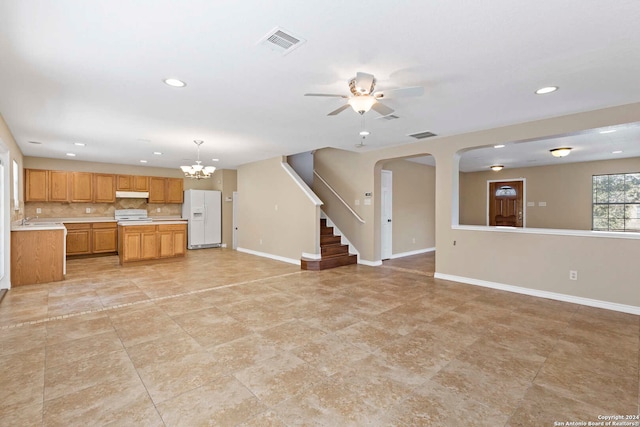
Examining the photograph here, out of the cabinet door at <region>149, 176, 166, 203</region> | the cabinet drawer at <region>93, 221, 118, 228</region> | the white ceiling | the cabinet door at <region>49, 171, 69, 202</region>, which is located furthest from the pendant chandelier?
the cabinet door at <region>49, 171, 69, 202</region>

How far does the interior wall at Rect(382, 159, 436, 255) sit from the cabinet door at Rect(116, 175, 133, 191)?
22.5 feet

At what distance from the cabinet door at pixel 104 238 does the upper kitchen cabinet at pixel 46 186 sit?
3.33ft

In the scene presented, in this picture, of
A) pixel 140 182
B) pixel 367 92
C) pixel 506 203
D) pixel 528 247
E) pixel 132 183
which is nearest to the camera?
pixel 367 92

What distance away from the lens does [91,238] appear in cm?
779

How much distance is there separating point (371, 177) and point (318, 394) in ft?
16.5

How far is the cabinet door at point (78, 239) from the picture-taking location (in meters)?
7.49

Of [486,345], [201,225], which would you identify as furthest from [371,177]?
[201,225]

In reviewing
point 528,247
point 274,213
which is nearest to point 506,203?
point 528,247

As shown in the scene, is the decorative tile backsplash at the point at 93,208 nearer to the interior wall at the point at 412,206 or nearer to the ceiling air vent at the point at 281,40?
the interior wall at the point at 412,206

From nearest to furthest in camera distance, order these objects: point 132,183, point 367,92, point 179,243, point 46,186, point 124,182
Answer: point 367,92 → point 179,243 → point 46,186 → point 124,182 → point 132,183

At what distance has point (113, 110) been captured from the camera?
3918 mm

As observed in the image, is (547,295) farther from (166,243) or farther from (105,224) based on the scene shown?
(105,224)

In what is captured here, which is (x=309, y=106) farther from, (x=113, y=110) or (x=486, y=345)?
(x=486, y=345)

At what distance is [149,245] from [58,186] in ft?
10.3
